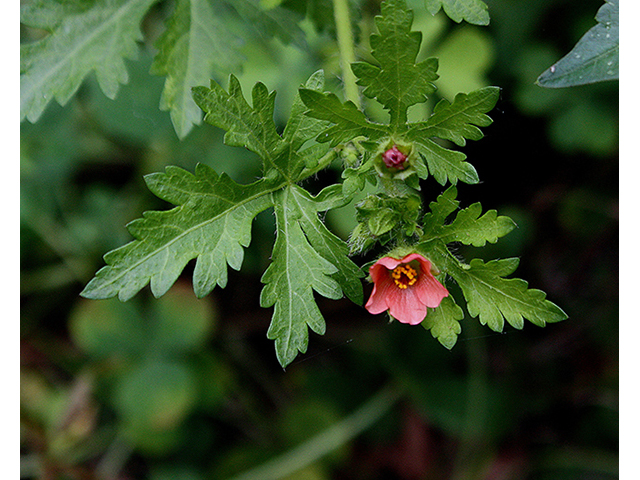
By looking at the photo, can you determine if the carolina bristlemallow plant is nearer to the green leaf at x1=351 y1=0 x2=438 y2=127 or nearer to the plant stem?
the green leaf at x1=351 y1=0 x2=438 y2=127

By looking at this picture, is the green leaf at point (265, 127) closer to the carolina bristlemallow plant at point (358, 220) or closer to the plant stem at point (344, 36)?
the carolina bristlemallow plant at point (358, 220)

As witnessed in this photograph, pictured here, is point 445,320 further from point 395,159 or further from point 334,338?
point 334,338

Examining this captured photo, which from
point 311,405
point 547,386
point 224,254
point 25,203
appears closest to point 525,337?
point 547,386

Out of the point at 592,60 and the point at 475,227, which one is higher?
the point at 592,60

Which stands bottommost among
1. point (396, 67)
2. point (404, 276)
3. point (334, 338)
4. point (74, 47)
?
point (334, 338)

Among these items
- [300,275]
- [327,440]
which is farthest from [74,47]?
[327,440]

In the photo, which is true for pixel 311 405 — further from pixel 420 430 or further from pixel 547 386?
pixel 547 386

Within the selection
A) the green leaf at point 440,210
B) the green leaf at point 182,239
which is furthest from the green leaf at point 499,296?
the green leaf at point 182,239
